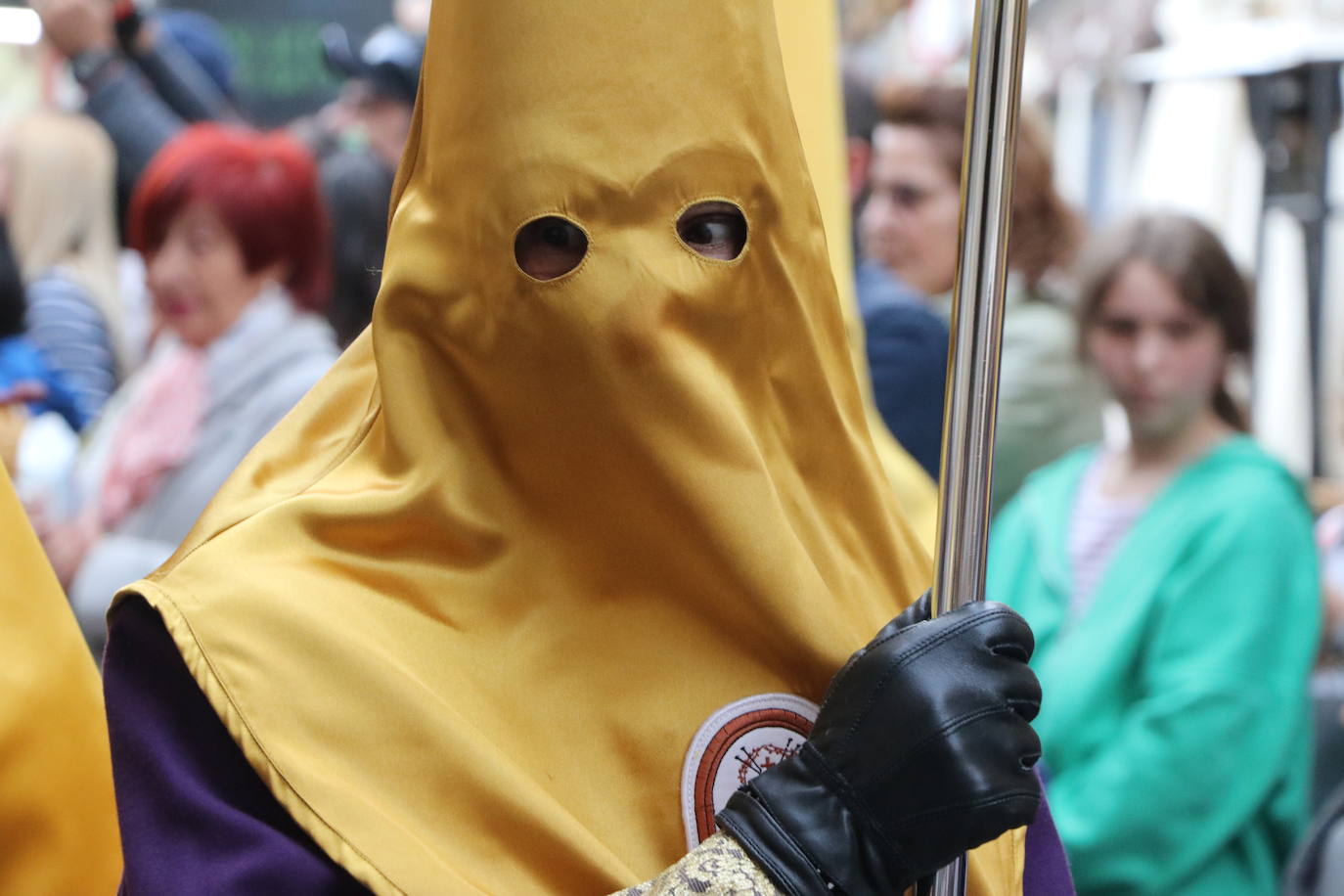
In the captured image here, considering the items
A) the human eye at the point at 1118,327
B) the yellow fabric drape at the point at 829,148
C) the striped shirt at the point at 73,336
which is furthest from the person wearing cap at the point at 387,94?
the human eye at the point at 1118,327

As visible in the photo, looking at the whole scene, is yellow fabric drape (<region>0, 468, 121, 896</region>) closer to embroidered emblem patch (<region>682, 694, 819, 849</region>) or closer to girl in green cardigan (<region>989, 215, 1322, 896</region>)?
embroidered emblem patch (<region>682, 694, 819, 849</region>)

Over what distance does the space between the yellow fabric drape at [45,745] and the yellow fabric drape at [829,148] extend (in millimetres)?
1405

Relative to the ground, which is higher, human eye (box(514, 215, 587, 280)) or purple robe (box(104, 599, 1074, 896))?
human eye (box(514, 215, 587, 280))

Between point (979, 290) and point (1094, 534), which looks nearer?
point (979, 290)

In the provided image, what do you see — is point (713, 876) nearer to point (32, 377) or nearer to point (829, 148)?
point (829, 148)

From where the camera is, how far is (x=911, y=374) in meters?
3.07

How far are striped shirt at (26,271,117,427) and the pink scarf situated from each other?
802 mm

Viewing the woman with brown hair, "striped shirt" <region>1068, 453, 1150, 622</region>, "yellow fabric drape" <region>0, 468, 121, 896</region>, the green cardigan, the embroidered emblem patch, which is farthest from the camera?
the woman with brown hair

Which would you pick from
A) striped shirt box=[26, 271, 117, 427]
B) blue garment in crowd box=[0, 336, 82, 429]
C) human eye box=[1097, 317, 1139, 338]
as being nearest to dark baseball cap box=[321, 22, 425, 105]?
striped shirt box=[26, 271, 117, 427]

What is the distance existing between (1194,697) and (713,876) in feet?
4.41

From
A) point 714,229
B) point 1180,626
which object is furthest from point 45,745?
point 1180,626

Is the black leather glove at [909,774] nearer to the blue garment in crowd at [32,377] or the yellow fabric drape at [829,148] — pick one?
the yellow fabric drape at [829,148]

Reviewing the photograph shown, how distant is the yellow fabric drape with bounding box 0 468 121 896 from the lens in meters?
1.62

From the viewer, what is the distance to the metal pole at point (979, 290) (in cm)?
122
